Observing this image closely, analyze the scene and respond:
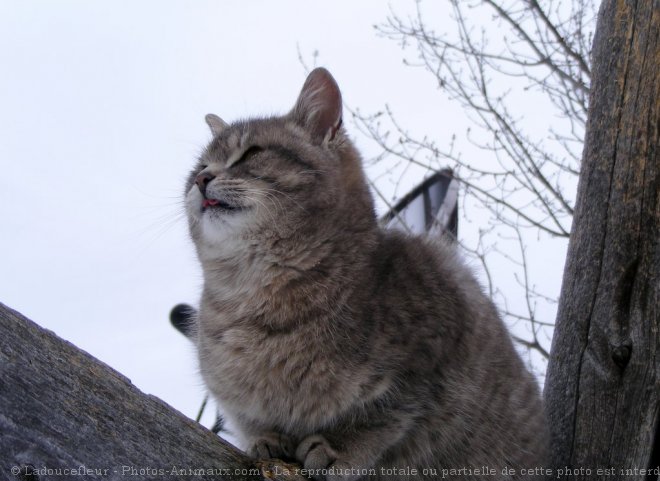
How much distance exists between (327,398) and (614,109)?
1247 mm

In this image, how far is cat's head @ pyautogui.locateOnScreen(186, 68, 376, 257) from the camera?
256cm

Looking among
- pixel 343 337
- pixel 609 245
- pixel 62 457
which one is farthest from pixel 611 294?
pixel 62 457

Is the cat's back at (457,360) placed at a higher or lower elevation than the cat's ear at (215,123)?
lower

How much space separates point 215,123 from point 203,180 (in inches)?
26.5

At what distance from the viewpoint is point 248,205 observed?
2.54 metres

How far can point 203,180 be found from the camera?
264 centimetres

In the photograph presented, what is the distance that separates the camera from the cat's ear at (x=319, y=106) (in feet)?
9.33

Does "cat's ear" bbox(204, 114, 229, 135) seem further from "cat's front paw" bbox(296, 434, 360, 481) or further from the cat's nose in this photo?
"cat's front paw" bbox(296, 434, 360, 481)

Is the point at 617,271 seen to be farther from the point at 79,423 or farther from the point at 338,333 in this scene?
the point at 79,423

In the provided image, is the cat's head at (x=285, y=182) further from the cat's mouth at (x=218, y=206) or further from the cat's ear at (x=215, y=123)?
the cat's ear at (x=215, y=123)

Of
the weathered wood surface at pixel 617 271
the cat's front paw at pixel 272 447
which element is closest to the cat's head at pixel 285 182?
the cat's front paw at pixel 272 447

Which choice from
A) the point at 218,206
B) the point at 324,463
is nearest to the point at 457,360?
the point at 324,463

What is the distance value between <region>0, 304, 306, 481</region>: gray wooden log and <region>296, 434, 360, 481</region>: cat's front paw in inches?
12.8

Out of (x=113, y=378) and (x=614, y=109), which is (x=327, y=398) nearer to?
(x=113, y=378)
